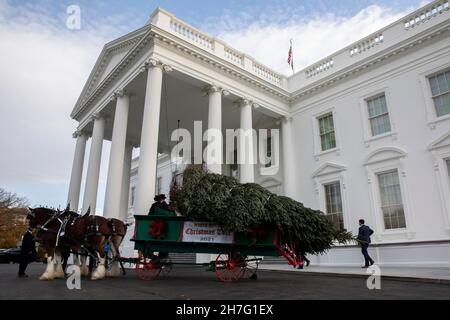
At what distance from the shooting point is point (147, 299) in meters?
4.36

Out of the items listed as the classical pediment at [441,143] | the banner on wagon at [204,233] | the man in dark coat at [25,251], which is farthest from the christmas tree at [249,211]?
the classical pediment at [441,143]

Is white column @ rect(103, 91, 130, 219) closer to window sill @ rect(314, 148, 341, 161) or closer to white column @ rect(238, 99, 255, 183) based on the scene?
white column @ rect(238, 99, 255, 183)

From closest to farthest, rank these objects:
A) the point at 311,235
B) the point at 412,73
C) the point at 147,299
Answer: the point at 147,299 → the point at 311,235 → the point at 412,73

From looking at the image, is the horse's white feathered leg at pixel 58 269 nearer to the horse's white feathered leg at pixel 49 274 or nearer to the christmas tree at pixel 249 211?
the horse's white feathered leg at pixel 49 274

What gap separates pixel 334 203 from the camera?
14805 millimetres

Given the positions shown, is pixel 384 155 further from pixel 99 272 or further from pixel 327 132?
pixel 99 272

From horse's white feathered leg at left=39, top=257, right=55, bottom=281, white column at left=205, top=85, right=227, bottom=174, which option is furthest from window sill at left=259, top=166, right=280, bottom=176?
horse's white feathered leg at left=39, top=257, right=55, bottom=281

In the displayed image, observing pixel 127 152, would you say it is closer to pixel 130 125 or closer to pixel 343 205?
pixel 130 125

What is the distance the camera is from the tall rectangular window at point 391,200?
12.4 m

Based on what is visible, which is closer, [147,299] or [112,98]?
[147,299]

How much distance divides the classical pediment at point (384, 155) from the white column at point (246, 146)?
4908 millimetres

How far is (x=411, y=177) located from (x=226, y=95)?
831 cm

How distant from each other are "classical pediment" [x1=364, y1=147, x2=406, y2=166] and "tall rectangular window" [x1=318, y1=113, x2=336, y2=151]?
2.17 m
